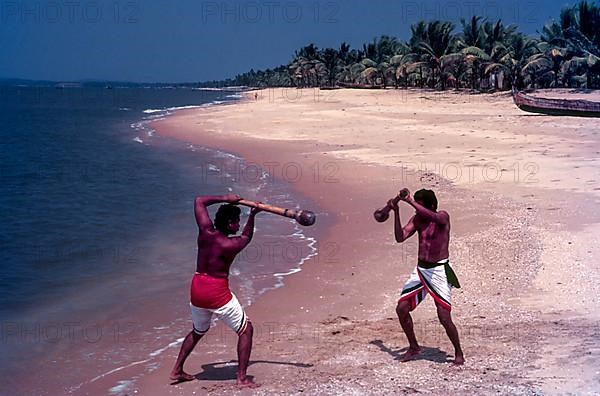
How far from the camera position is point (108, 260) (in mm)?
10844

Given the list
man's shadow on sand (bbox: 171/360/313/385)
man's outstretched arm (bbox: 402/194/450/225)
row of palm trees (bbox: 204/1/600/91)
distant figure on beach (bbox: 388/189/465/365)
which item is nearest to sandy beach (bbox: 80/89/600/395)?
man's shadow on sand (bbox: 171/360/313/385)

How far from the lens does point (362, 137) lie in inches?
1053

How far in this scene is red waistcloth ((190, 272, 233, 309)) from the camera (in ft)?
17.5

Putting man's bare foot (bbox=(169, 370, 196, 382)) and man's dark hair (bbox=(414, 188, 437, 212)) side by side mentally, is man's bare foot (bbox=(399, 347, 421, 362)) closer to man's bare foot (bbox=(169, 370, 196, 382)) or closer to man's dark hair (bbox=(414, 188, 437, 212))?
man's dark hair (bbox=(414, 188, 437, 212))

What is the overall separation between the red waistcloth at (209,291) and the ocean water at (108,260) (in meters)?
1.20

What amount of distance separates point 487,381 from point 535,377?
1.17ft

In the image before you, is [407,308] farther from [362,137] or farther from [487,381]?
[362,137]

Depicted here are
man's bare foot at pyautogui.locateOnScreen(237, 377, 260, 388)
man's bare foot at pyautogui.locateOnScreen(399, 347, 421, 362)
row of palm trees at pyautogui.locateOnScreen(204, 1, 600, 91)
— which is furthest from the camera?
row of palm trees at pyautogui.locateOnScreen(204, 1, 600, 91)

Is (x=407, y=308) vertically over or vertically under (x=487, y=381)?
over

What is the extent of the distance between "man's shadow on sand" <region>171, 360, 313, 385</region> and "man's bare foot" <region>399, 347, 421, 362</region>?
2.61 feet

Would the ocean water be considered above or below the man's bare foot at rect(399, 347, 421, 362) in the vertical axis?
below

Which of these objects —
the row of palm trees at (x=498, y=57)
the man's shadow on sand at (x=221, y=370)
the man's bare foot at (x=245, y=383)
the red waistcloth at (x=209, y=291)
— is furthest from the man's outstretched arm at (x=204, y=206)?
the row of palm trees at (x=498, y=57)

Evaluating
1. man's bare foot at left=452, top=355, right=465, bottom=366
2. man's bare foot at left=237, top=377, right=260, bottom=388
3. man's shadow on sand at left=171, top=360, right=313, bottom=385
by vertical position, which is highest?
man's bare foot at left=452, top=355, right=465, bottom=366

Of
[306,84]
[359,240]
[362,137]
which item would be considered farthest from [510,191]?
[306,84]
